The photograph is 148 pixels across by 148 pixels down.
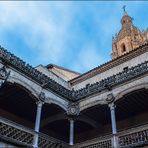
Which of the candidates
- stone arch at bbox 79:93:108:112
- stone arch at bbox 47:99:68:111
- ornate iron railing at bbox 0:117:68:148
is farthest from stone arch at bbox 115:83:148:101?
ornate iron railing at bbox 0:117:68:148

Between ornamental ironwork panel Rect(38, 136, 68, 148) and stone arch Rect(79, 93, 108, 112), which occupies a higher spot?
stone arch Rect(79, 93, 108, 112)

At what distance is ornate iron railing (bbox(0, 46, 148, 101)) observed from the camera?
14.7 metres

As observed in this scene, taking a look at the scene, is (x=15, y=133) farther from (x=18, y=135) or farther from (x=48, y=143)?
(x=48, y=143)

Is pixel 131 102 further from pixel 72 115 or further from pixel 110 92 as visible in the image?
pixel 72 115

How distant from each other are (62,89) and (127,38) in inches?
1266

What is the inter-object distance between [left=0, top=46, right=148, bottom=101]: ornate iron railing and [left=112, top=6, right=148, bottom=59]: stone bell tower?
28.3 m

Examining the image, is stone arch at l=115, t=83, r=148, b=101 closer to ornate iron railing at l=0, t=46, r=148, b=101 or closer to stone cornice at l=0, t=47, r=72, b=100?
ornate iron railing at l=0, t=46, r=148, b=101

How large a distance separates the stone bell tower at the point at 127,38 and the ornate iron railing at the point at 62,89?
28.3 m

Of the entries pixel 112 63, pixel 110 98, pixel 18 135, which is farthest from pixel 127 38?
pixel 18 135

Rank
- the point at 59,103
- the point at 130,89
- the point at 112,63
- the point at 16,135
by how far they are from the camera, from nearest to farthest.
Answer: the point at 16,135, the point at 130,89, the point at 59,103, the point at 112,63

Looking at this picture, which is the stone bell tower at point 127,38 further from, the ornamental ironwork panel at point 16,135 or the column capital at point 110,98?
the ornamental ironwork panel at point 16,135

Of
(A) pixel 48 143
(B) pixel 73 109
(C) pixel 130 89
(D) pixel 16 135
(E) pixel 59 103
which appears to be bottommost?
(D) pixel 16 135

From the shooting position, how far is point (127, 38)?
154ft

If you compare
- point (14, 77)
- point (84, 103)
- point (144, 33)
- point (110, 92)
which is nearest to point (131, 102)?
point (110, 92)
